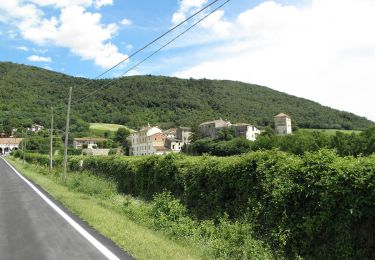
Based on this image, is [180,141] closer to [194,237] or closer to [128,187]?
[128,187]

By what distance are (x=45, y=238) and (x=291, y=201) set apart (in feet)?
18.3

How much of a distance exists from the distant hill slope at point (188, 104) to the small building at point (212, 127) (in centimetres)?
Result: 464

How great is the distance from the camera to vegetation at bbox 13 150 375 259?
6988 millimetres

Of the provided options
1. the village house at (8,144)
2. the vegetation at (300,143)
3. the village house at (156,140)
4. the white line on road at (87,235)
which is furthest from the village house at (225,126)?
the white line on road at (87,235)

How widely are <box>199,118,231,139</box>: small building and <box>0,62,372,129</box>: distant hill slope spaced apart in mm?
4645

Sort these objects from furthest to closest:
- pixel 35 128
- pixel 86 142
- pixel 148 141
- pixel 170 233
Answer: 1. pixel 86 142
2. pixel 148 141
3. pixel 35 128
4. pixel 170 233

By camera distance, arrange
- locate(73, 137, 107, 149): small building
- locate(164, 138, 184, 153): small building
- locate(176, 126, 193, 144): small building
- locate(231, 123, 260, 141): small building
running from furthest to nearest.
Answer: locate(176, 126, 193, 144): small building < locate(164, 138, 184, 153): small building < locate(73, 137, 107, 149): small building < locate(231, 123, 260, 141): small building

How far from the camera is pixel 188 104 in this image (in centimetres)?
17650

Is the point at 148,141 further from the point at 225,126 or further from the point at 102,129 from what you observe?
the point at 225,126

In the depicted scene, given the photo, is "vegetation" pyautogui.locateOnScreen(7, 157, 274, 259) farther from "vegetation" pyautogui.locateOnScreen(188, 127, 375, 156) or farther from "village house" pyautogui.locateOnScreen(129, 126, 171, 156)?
"village house" pyautogui.locateOnScreen(129, 126, 171, 156)

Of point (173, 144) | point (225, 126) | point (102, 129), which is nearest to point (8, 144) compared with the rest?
point (102, 129)

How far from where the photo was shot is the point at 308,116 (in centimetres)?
17112

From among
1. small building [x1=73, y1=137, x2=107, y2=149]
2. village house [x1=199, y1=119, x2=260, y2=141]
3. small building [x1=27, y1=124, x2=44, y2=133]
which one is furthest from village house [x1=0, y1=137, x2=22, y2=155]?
village house [x1=199, y1=119, x2=260, y2=141]

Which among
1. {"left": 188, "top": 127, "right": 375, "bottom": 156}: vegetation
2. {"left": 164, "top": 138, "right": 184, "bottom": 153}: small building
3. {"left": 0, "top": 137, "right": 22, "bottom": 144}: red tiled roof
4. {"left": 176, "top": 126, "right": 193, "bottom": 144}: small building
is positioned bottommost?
{"left": 188, "top": 127, "right": 375, "bottom": 156}: vegetation
